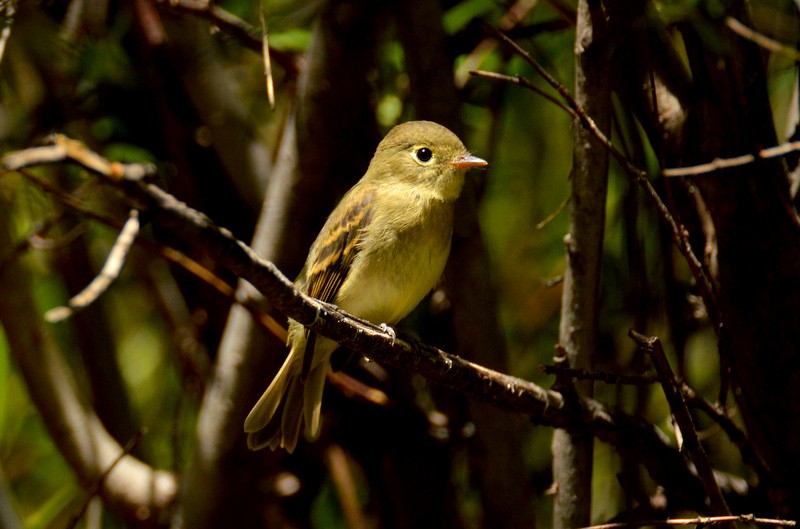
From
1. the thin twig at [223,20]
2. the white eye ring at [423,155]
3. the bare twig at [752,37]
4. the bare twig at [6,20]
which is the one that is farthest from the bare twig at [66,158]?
the thin twig at [223,20]

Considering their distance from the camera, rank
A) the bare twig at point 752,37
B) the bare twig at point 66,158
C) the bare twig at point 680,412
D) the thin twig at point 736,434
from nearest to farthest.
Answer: the bare twig at point 66,158 → the bare twig at point 680,412 → the bare twig at point 752,37 → the thin twig at point 736,434

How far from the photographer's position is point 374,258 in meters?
2.80

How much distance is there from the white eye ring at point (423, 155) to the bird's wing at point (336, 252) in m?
0.25

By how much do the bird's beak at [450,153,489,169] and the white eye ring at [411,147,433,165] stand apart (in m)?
0.09

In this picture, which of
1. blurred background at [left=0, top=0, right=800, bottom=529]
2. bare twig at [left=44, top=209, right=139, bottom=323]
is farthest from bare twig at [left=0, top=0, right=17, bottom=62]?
bare twig at [left=44, top=209, right=139, bottom=323]

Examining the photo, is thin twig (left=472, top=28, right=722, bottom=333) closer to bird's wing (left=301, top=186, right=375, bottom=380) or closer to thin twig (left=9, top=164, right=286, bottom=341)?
bird's wing (left=301, top=186, right=375, bottom=380)

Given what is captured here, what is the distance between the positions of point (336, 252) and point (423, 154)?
1.56 ft

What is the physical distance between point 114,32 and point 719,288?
2.66m

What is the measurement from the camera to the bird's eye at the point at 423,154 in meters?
2.98

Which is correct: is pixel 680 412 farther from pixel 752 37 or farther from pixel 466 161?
pixel 466 161

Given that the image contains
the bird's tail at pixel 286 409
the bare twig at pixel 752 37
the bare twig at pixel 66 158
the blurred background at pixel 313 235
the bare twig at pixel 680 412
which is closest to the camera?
the bare twig at pixel 66 158

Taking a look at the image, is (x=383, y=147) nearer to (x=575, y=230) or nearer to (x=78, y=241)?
(x=575, y=230)

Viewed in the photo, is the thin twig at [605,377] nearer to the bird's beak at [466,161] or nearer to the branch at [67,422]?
the bird's beak at [466,161]

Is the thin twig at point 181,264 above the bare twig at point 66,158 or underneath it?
above
